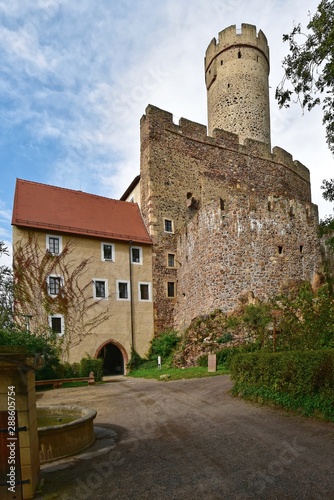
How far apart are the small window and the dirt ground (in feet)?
46.9

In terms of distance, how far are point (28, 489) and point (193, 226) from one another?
2047 cm

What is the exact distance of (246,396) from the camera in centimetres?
986

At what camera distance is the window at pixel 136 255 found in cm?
2505

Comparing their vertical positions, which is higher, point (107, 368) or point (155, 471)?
point (155, 471)

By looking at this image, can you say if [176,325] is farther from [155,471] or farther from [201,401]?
[155,471]

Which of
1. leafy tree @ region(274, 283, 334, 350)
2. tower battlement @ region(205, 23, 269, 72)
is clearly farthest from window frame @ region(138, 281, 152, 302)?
tower battlement @ region(205, 23, 269, 72)

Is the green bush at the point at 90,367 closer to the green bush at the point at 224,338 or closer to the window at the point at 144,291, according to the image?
the window at the point at 144,291

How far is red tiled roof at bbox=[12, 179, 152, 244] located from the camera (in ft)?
73.3

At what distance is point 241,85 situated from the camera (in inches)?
1261

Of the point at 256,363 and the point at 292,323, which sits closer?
the point at 256,363

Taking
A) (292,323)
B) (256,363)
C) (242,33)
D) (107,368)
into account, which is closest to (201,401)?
(256,363)

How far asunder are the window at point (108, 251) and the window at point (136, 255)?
1.41 m

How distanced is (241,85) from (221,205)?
49.5 feet

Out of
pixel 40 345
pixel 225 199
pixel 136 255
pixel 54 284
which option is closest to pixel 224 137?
pixel 225 199
